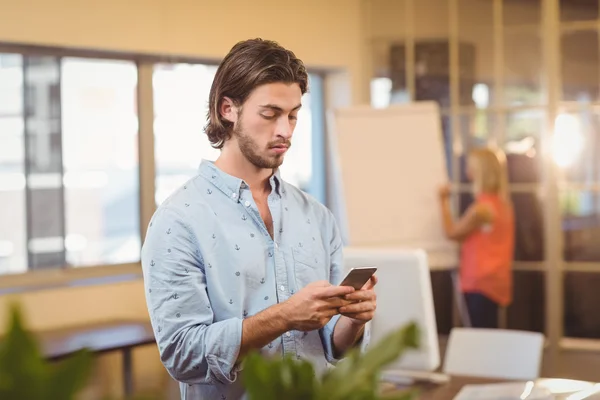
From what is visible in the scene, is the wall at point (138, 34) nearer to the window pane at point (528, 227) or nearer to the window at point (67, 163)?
the window at point (67, 163)

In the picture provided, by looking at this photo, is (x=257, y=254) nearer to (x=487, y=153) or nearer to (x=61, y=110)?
(x=61, y=110)

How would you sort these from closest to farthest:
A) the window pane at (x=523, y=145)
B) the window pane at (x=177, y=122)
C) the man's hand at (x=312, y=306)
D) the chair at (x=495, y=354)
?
the man's hand at (x=312, y=306)
the chair at (x=495, y=354)
the window pane at (x=177, y=122)
the window pane at (x=523, y=145)

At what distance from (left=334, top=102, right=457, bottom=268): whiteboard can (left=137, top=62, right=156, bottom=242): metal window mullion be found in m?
1.21

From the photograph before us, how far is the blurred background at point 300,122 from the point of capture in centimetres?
477

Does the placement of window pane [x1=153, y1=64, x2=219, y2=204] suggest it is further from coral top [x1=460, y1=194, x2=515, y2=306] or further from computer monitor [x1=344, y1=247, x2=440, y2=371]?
computer monitor [x1=344, y1=247, x2=440, y2=371]

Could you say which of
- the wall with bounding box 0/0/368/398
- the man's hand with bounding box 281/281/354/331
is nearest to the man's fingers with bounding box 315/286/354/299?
the man's hand with bounding box 281/281/354/331

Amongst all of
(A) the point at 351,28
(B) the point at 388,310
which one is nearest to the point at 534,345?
(B) the point at 388,310

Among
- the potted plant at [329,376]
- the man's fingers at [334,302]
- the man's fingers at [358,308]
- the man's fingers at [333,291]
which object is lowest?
the man's fingers at [358,308]

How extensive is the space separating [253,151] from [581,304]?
469cm

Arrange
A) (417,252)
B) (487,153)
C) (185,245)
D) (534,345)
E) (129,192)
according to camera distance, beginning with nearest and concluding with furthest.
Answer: (185,245)
(417,252)
(534,345)
(129,192)
(487,153)

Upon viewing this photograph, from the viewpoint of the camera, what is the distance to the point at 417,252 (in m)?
2.69

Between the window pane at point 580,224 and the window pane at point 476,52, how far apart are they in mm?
876

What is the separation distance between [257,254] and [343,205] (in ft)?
12.9

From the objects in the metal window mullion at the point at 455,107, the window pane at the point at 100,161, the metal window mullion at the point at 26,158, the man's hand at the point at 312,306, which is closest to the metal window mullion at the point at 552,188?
the metal window mullion at the point at 455,107
